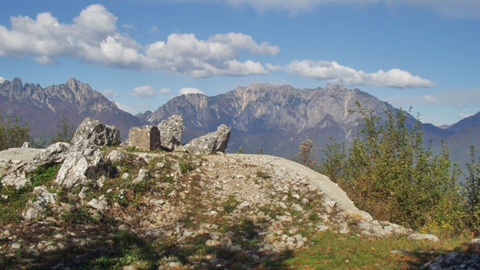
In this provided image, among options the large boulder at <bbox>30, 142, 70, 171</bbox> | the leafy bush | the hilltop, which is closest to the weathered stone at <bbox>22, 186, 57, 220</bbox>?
the hilltop

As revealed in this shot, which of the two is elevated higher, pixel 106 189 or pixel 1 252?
pixel 106 189

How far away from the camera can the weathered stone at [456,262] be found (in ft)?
43.5

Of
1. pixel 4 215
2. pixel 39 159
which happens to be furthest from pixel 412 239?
pixel 39 159

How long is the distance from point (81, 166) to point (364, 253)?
18841mm

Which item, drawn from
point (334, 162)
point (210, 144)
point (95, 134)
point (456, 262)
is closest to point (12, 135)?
point (95, 134)

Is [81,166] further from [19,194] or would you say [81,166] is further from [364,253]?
[364,253]

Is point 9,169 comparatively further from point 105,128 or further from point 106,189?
point 105,128

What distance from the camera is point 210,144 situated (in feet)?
129

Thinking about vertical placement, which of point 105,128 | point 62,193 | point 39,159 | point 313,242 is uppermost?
point 105,128

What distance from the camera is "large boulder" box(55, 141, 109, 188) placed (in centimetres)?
2316

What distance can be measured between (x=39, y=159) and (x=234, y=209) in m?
14.7

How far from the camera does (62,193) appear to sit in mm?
21891

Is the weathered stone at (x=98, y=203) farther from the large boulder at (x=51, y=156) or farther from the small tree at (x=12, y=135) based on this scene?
the small tree at (x=12, y=135)

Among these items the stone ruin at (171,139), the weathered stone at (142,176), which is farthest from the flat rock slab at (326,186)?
the weathered stone at (142,176)
